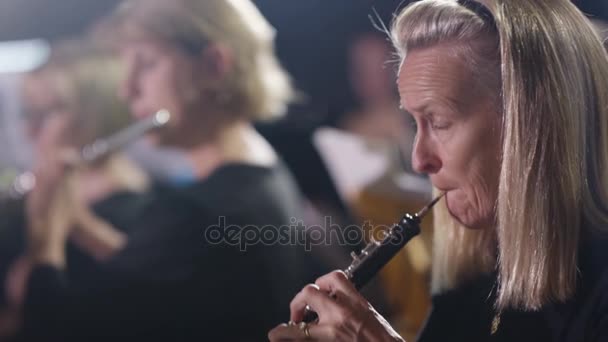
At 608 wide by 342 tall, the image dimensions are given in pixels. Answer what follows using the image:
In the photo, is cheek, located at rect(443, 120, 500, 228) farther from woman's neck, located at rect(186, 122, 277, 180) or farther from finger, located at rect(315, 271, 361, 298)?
woman's neck, located at rect(186, 122, 277, 180)

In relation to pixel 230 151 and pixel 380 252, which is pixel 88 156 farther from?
pixel 380 252

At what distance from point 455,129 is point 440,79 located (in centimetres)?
8

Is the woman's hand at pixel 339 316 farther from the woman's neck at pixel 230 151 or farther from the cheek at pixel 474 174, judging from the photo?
the woman's neck at pixel 230 151

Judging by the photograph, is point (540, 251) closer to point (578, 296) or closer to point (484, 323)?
point (578, 296)

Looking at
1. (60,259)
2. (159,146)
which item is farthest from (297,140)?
(60,259)

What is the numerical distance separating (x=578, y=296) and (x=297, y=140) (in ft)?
3.27

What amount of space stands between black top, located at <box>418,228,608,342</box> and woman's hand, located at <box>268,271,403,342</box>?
0.22m

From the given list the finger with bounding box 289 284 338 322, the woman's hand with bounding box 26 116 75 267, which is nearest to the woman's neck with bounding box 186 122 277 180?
the woman's hand with bounding box 26 116 75 267

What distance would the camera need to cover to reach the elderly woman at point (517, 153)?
114 cm

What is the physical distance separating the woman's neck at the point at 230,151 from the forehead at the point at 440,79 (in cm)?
81

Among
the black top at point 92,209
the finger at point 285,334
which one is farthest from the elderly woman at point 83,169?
the finger at point 285,334

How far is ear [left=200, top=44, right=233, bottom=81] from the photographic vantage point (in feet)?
6.44

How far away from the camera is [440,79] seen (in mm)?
1222


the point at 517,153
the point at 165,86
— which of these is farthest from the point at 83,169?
the point at 517,153
